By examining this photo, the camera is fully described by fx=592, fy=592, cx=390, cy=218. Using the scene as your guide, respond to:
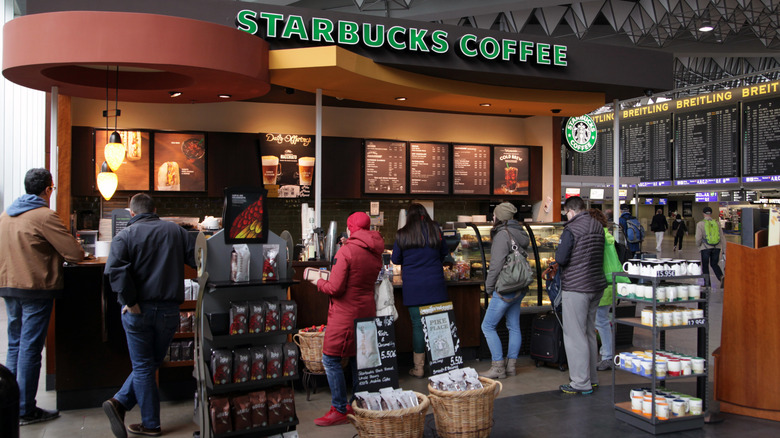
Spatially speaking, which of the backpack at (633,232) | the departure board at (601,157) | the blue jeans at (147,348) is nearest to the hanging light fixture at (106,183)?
the blue jeans at (147,348)

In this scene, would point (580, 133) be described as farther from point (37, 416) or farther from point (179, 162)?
point (37, 416)

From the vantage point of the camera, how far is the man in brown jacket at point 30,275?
4.11m

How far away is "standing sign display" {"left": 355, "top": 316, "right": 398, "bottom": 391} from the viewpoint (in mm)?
4160

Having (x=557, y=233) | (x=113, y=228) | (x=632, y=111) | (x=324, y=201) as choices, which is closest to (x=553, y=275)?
(x=557, y=233)

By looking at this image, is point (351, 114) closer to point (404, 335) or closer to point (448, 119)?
point (448, 119)

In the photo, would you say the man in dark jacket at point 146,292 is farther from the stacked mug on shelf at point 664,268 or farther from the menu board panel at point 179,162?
the menu board panel at point 179,162

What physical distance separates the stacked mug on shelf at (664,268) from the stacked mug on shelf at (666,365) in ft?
1.92

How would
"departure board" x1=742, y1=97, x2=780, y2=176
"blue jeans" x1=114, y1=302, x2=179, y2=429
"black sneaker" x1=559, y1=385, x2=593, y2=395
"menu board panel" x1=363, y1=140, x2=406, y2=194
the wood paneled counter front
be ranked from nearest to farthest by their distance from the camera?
"blue jeans" x1=114, y1=302, x2=179, y2=429 < "black sneaker" x1=559, y1=385, x2=593, y2=395 < the wood paneled counter front < "menu board panel" x1=363, y1=140, x2=406, y2=194 < "departure board" x1=742, y1=97, x2=780, y2=176

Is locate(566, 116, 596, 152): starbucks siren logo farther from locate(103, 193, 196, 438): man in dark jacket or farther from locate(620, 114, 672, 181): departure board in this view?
locate(620, 114, 672, 181): departure board

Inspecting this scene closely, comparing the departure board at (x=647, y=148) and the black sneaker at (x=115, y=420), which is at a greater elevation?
the departure board at (x=647, y=148)

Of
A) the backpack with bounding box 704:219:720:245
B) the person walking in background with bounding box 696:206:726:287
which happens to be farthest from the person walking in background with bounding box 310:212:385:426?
the backpack with bounding box 704:219:720:245

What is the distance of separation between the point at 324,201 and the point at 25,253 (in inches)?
177

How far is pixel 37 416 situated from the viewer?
4.23 m

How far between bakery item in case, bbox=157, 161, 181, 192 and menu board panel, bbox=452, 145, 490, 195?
3.68m
